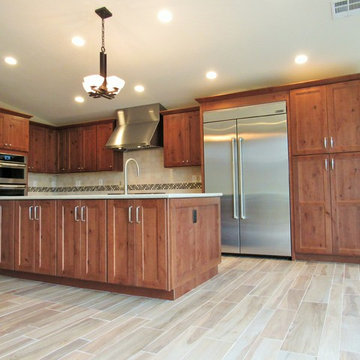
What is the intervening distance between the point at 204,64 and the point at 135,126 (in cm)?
182

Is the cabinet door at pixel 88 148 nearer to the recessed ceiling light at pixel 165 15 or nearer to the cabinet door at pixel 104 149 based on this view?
the cabinet door at pixel 104 149

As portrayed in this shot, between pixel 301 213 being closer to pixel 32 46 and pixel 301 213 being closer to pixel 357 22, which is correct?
pixel 357 22

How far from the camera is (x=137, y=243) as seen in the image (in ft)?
8.79

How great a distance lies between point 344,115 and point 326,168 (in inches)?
27.6

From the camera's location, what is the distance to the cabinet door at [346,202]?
394 centimetres

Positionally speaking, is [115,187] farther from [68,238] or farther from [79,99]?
[68,238]

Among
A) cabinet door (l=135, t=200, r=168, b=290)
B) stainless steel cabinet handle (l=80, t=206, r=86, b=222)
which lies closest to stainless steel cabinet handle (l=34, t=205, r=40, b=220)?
stainless steel cabinet handle (l=80, t=206, r=86, b=222)

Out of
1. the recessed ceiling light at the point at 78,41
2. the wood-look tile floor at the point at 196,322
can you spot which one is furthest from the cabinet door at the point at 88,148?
the wood-look tile floor at the point at 196,322

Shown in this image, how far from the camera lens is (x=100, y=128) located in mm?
6090

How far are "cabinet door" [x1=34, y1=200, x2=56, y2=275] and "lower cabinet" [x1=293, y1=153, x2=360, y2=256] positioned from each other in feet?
9.79

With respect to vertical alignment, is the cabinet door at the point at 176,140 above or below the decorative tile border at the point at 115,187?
above

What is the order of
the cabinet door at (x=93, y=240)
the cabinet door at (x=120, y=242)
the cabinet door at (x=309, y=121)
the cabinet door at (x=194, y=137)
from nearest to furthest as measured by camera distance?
the cabinet door at (x=120, y=242) → the cabinet door at (x=93, y=240) → the cabinet door at (x=309, y=121) → the cabinet door at (x=194, y=137)

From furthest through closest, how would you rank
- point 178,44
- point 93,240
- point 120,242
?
point 178,44 < point 93,240 < point 120,242

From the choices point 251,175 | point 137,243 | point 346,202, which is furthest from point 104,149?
point 346,202
